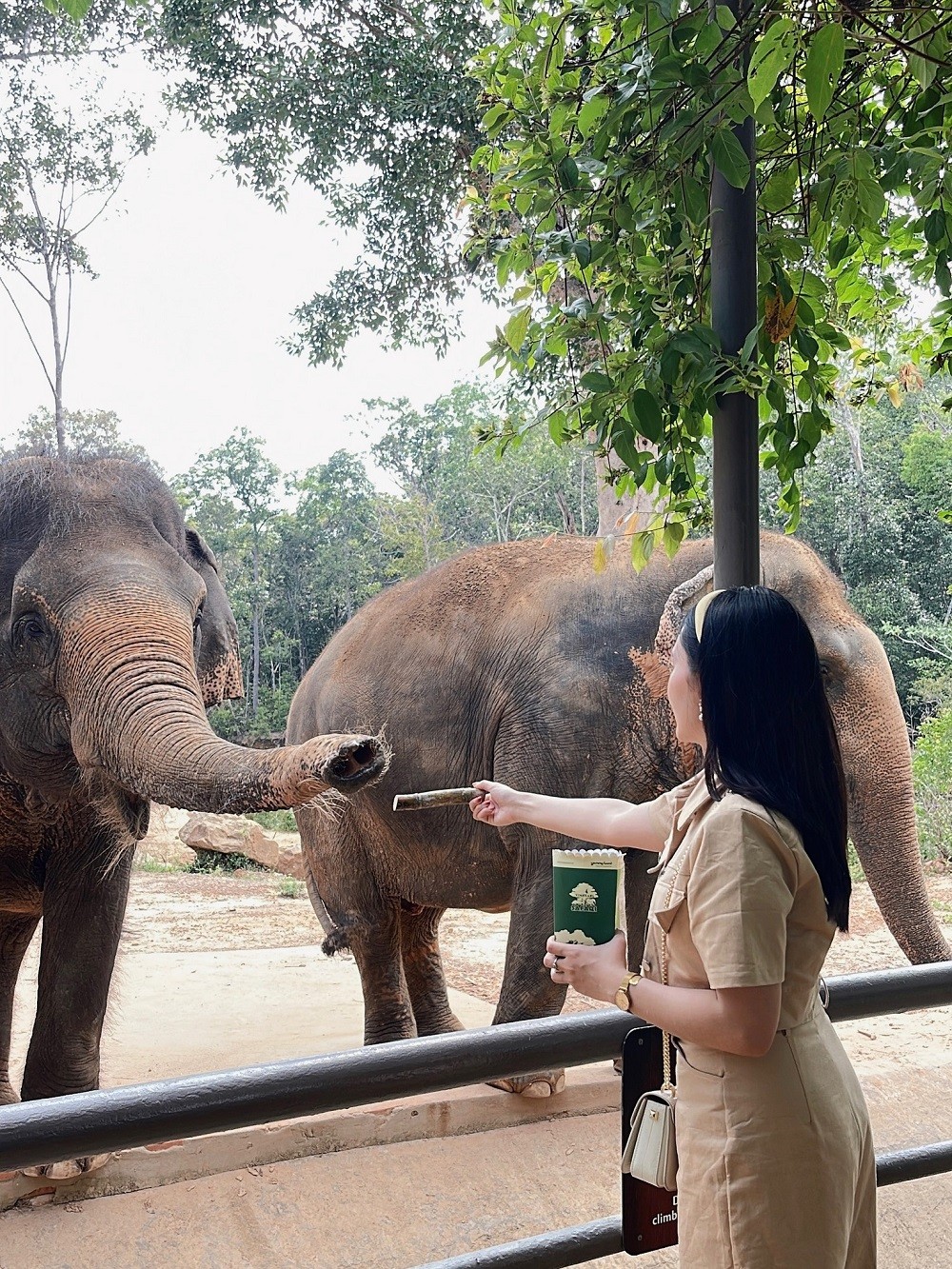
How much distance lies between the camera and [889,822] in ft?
10.3

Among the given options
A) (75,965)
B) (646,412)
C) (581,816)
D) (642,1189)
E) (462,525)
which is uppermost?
(462,525)

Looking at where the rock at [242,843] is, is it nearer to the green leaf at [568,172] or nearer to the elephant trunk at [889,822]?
the elephant trunk at [889,822]

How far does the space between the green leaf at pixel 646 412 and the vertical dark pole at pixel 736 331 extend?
138 millimetres

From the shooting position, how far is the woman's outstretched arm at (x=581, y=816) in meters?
1.30

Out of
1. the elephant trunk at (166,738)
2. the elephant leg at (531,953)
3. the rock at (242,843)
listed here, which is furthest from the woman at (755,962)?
the rock at (242,843)

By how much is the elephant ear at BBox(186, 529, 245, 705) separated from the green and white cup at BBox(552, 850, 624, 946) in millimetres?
2143

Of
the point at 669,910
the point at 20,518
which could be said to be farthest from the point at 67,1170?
the point at 669,910

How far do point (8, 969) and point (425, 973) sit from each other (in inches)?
62.8

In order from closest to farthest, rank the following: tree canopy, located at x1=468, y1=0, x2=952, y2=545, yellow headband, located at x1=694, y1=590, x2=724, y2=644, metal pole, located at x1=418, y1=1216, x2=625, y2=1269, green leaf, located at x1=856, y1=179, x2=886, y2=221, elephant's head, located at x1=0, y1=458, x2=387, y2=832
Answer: yellow headband, located at x1=694, y1=590, x2=724, y2=644 → metal pole, located at x1=418, y1=1216, x2=625, y2=1269 → tree canopy, located at x1=468, y1=0, x2=952, y2=545 → green leaf, located at x1=856, y1=179, x2=886, y2=221 → elephant's head, located at x1=0, y1=458, x2=387, y2=832

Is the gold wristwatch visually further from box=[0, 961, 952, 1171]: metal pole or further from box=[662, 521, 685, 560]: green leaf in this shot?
box=[662, 521, 685, 560]: green leaf

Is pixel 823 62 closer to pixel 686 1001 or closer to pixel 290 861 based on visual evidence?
pixel 686 1001

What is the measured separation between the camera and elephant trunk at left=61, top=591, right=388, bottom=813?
188cm

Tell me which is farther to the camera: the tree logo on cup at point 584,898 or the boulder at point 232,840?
the boulder at point 232,840

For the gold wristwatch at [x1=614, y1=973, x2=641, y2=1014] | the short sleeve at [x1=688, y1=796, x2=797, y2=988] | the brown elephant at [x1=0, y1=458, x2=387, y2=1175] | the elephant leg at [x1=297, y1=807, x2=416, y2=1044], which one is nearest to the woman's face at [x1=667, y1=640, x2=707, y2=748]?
the short sleeve at [x1=688, y1=796, x2=797, y2=988]
